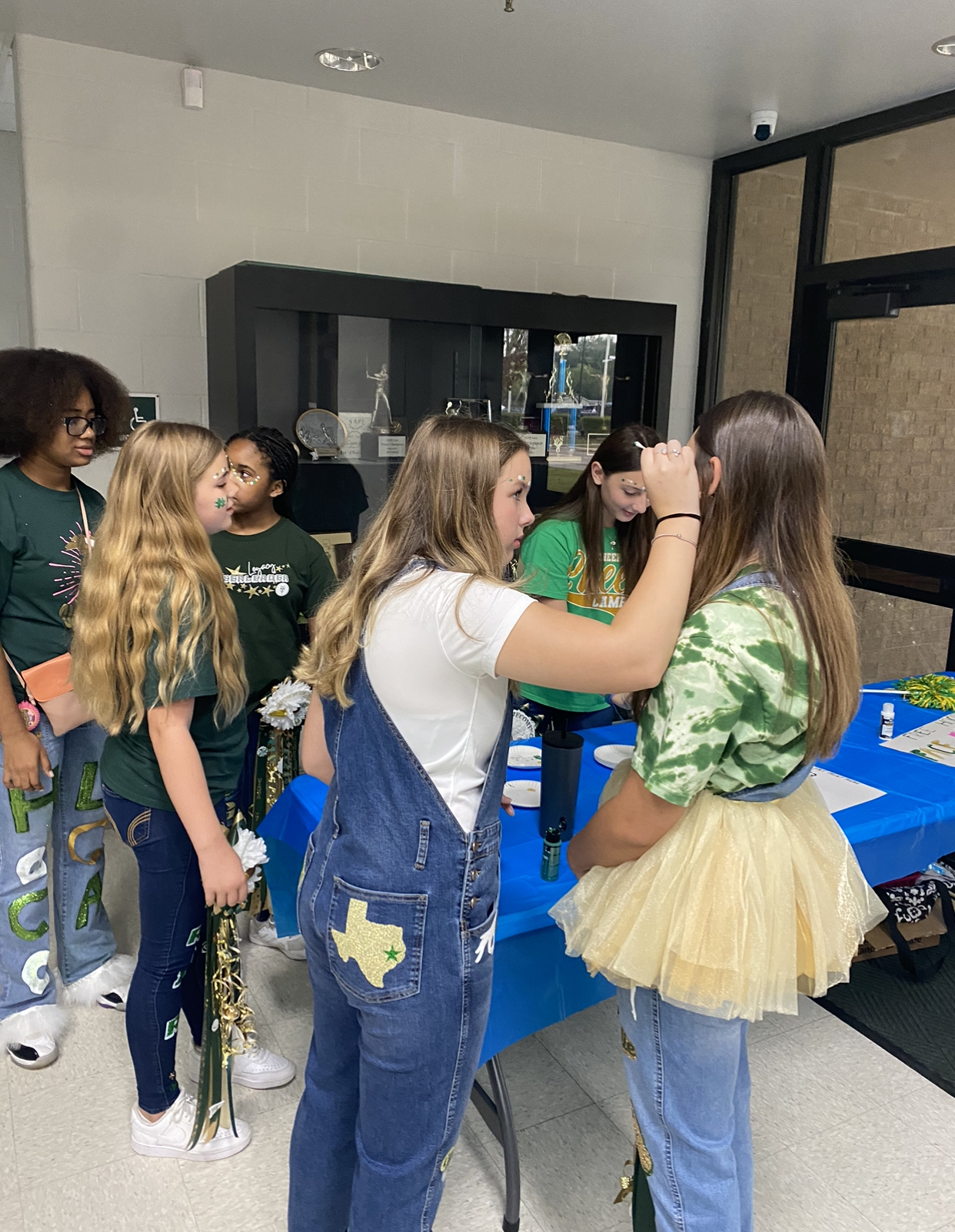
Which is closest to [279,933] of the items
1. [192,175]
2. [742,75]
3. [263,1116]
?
[263,1116]

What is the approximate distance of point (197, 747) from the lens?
67.6 inches

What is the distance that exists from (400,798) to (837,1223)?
53.8 inches

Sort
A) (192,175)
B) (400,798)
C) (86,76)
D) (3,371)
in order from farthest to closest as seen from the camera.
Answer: (192,175) → (86,76) → (3,371) → (400,798)

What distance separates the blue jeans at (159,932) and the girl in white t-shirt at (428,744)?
538 mm

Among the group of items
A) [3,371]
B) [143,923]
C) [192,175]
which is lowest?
[143,923]

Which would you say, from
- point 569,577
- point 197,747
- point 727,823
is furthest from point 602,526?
point 727,823

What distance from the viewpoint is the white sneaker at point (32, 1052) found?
6.91ft

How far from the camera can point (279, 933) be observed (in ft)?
6.82

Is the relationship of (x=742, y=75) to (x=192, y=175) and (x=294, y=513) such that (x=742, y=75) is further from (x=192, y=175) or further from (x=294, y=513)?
(x=294, y=513)

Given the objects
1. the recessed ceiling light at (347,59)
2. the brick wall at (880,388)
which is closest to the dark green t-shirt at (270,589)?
the recessed ceiling light at (347,59)

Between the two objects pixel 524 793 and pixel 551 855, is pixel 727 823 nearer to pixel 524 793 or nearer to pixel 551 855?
pixel 551 855

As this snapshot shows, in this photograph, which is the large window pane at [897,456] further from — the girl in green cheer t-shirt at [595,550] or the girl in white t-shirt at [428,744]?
the girl in white t-shirt at [428,744]

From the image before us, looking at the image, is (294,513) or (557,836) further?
(294,513)

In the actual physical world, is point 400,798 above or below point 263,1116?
above
